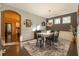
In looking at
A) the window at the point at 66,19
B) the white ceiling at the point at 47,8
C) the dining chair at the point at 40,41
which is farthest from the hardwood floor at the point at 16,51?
the window at the point at 66,19

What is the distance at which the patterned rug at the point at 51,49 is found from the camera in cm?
205

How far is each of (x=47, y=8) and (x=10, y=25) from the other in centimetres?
82

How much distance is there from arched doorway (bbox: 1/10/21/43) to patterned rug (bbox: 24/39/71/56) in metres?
0.30

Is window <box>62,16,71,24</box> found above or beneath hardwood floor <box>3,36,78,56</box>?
above

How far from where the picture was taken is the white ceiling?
79.4 inches

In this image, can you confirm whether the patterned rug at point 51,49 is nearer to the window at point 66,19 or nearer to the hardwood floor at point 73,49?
the hardwood floor at point 73,49

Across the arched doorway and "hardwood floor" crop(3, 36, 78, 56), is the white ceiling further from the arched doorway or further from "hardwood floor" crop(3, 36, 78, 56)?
"hardwood floor" crop(3, 36, 78, 56)

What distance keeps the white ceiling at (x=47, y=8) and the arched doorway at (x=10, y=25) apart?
7.7 inches

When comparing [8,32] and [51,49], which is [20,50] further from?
[51,49]

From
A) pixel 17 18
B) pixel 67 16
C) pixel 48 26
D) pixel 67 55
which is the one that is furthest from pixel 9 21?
pixel 67 55

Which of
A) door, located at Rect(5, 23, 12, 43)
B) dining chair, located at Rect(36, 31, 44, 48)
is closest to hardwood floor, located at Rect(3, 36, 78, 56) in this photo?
door, located at Rect(5, 23, 12, 43)

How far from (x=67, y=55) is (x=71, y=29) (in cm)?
52

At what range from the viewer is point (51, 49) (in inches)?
82.4

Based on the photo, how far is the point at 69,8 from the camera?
6.60ft
